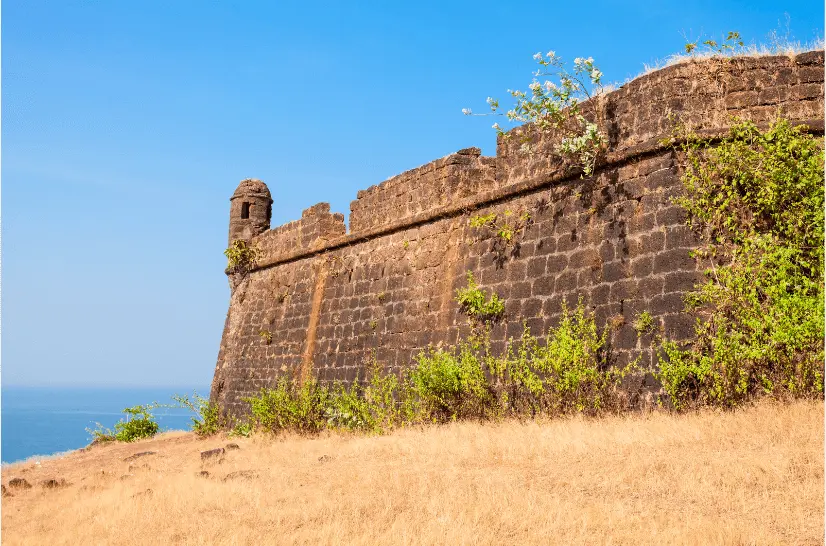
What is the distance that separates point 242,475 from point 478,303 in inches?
151

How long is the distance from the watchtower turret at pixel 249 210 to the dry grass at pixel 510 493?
8.43 m

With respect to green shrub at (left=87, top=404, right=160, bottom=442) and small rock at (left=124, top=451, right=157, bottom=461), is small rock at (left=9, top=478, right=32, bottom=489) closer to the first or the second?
small rock at (left=124, top=451, right=157, bottom=461)

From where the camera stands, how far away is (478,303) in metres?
10.8

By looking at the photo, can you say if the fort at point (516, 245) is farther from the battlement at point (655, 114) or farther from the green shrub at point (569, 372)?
the green shrub at point (569, 372)

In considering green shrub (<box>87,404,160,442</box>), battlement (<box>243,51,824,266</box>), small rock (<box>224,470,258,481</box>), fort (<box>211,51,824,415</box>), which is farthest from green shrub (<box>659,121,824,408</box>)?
green shrub (<box>87,404,160,442</box>)

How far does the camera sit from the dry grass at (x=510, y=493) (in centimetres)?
528

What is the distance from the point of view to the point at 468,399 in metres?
10.4

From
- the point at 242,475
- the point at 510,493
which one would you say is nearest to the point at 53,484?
the point at 242,475

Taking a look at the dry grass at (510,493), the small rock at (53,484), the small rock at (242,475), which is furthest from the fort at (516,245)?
the small rock at (53,484)

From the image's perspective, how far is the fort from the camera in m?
8.66

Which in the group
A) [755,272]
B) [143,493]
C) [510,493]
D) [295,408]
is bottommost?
[143,493]

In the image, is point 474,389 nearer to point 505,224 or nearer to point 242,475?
point 505,224

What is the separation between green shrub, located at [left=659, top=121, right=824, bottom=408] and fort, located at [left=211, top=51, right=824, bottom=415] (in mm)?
232

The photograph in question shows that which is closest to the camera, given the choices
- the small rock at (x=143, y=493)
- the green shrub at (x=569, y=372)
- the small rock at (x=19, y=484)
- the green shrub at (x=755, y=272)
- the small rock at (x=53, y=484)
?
the green shrub at (x=755, y=272)
